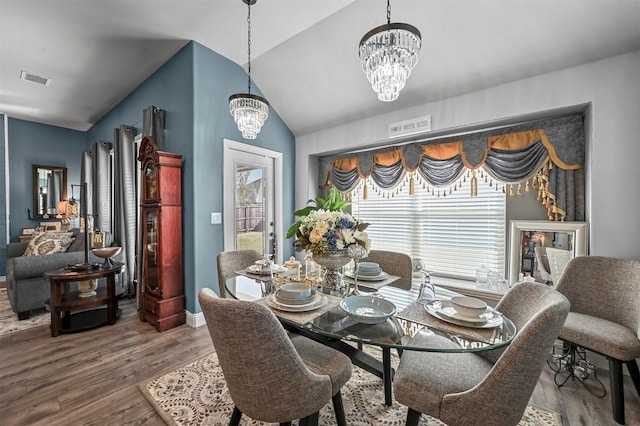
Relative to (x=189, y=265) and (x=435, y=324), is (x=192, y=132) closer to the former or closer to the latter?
(x=189, y=265)

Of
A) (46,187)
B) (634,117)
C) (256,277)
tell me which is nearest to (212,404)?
(256,277)

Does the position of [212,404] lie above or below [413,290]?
below

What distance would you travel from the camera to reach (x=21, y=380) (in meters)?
2.00

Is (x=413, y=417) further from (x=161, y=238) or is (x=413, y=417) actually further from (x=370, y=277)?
(x=161, y=238)

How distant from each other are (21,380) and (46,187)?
4757 millimetres

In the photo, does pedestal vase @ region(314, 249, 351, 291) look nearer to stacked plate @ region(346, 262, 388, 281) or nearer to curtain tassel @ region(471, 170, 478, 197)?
stacked plate @ region(346, 262, 388, 281)

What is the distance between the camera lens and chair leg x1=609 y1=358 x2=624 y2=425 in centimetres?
159

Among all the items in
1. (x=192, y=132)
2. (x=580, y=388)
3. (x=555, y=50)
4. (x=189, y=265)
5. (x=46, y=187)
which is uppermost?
(x=555, y=50)

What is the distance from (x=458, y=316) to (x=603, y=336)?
1237 mm

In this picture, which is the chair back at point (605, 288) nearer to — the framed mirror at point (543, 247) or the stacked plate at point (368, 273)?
the framed mirror at point (543, 247)

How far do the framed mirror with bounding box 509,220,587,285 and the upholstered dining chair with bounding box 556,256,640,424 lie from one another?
243mm

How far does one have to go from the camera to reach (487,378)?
1014 mm

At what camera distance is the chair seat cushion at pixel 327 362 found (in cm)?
127

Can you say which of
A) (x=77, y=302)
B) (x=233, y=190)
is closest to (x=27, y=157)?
(x=77, y=302)
